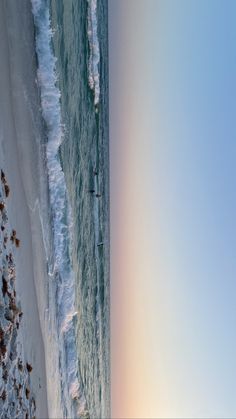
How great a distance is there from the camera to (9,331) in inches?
98.7

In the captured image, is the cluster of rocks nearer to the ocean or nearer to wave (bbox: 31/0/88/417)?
the ocean

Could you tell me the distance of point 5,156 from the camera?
2.63 metres

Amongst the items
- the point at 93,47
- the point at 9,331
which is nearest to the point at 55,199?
the point at 9,331

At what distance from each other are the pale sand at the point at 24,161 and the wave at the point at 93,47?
112cm

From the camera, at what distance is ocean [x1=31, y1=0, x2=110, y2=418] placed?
318 cm

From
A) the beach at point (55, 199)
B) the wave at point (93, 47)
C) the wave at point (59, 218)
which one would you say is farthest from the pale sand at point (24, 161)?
the wave at point (93, 47)

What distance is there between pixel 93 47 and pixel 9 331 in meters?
2.53

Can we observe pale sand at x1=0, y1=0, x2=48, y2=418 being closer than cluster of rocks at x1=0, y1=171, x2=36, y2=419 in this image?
No

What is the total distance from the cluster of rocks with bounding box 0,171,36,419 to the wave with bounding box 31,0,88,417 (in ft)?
2.29

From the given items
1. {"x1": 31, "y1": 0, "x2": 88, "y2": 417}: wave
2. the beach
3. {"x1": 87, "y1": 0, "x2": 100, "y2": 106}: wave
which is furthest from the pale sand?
{"x1": 87, "y1": 0, "x2": 100, "y2": 106}: wave

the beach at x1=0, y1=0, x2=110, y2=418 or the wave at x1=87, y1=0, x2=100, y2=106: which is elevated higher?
the wave at x1=87, y1=0, x2=100, y2=106

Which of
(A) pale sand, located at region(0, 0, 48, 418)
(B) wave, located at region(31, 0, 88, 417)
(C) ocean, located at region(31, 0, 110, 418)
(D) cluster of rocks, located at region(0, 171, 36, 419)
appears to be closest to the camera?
(D) cluster of rocks, located at region(0, 171, 36, 419)

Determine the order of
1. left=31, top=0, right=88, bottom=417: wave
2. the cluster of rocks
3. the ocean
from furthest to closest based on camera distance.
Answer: the ocean → left=31, top=0, right=88, bottom=417: wave → the cluster of rocks

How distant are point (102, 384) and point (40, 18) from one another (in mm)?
3669
